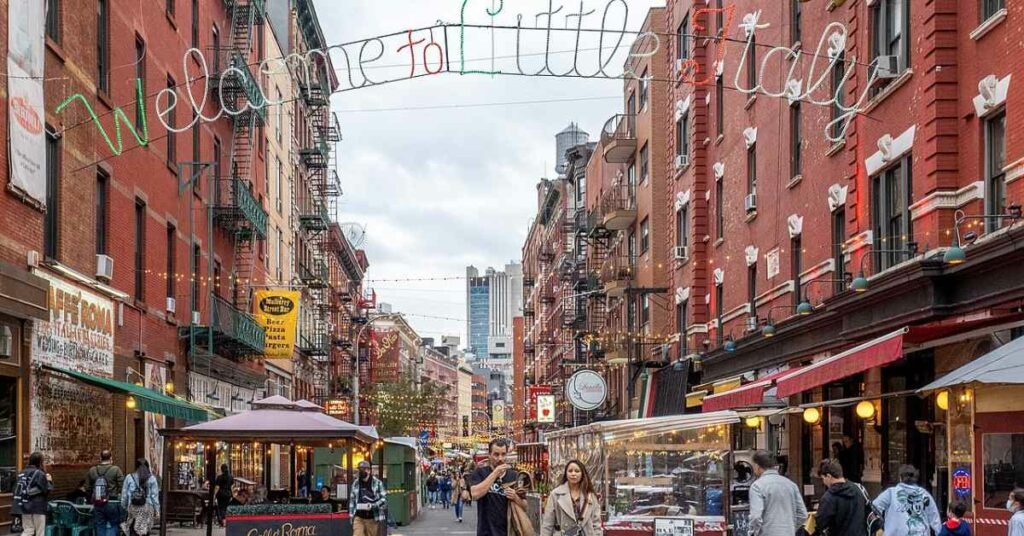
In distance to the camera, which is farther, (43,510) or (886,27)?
(886,27)

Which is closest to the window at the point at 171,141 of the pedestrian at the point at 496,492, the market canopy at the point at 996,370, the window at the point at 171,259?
the window at the point at 171,259

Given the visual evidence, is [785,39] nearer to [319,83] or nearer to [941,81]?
[941,81]

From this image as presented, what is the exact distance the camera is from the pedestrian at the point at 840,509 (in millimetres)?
13383

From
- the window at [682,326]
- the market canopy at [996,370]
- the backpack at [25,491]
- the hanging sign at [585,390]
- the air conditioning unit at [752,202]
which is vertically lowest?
the backpack at [25,491]

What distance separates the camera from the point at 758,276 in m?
32.4

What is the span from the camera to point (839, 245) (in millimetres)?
25984

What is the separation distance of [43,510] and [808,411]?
1266 cm

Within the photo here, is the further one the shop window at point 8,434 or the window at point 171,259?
the window at point 171,259

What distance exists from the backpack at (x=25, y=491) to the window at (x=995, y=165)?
45.3ft

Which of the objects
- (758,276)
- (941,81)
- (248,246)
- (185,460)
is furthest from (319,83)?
(941,81)

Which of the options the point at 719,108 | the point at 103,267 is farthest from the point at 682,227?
the point at 103,267

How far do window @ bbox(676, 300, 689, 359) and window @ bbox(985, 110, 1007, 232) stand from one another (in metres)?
21.3

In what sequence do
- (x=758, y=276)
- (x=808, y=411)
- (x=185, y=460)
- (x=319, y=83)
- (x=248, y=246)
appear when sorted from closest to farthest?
(x=808, y=411)
(x=758, y=276)
(x=185, y=460)
(x=248, y=246)
(x=319, y=83)

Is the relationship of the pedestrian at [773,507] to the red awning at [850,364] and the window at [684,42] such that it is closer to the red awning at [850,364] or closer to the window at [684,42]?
the red awning at [850,364]
